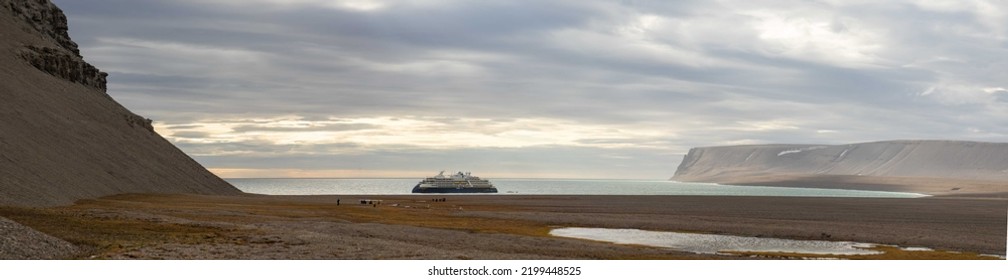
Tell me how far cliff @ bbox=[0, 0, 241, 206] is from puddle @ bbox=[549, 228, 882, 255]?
33.7 meters

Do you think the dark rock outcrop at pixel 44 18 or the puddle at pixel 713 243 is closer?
the puddle at pixel 713 243

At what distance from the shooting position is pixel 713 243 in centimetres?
4456

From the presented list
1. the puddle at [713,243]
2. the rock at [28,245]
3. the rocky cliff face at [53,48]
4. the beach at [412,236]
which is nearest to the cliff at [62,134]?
the rocky cliff face at [53,48]

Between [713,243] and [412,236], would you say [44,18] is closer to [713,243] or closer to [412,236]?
[412,236]

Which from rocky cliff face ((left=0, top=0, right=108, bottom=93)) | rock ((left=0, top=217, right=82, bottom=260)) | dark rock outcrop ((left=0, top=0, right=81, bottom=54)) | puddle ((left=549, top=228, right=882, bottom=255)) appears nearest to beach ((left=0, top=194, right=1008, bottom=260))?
rock ((left=0, top=217, right=82, bottom=260))

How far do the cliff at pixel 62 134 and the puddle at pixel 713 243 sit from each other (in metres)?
33.7

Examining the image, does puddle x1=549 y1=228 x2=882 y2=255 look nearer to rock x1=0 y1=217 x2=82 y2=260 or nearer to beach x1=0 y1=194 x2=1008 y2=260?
beach x1=0 y1=194 x2=1008 y2=260

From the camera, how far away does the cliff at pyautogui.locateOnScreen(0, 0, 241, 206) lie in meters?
69.8

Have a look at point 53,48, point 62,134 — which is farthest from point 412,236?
point 53,48

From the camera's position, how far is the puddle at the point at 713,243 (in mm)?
40562

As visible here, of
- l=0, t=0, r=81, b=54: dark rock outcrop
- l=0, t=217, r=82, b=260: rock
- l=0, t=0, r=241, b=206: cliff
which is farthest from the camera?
l=0, t=0, r=81, b=54: dark rock outcrop

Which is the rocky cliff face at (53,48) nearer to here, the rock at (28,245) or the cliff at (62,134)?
the cliff at (62,134)

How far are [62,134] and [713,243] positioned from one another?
2685 inches
